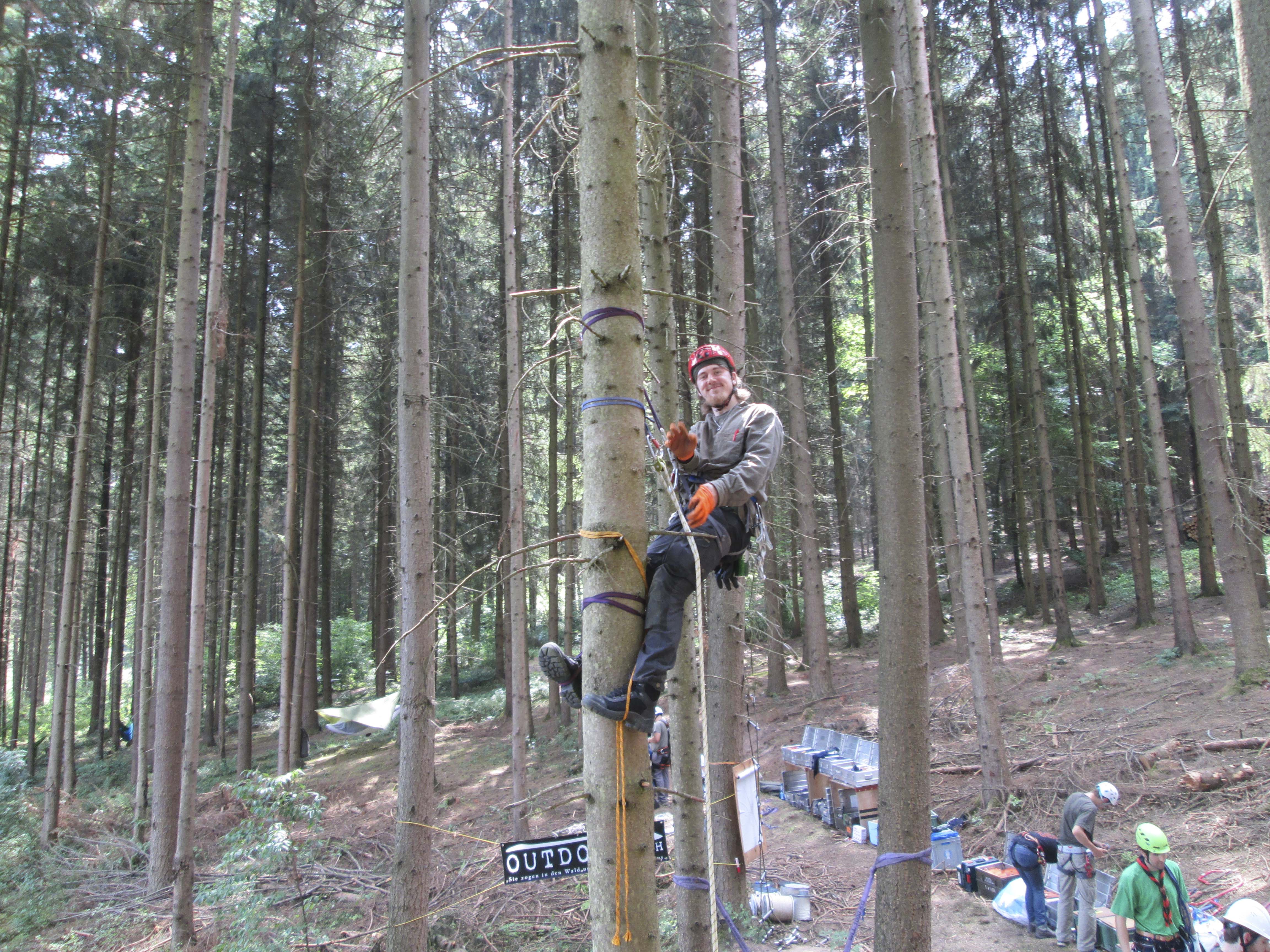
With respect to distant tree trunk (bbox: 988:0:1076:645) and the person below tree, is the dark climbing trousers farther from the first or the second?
distant tree trunk (bbox: 988:0:1076:645)

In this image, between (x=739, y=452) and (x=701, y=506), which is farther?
(x=739, y=452)

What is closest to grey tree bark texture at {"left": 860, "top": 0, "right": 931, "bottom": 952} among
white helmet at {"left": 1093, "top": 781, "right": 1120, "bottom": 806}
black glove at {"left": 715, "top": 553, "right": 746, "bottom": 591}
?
black glove at {"left": 715, "top": 553, "right": 746, "bottom": 591}

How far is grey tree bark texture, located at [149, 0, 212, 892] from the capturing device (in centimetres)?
883

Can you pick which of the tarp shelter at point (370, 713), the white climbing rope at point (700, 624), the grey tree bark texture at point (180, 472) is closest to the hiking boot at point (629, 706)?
the white climbing rope at point (700, 624)

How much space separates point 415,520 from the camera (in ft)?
22.4

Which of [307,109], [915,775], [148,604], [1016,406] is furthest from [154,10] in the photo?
[1016,406]

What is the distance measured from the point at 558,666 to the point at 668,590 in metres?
0.62

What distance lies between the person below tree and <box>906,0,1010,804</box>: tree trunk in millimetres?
1787

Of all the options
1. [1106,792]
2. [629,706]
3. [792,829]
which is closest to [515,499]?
[792,829]

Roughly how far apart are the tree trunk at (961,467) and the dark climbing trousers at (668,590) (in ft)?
21.2

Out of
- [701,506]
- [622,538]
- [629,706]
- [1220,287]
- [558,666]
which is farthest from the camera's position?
[1220,287]

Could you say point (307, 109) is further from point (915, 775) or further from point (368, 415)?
point (915, 775)

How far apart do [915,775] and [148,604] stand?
14.1 m

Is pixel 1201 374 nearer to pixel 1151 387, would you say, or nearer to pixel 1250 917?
pixel 1151 387
